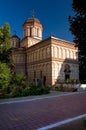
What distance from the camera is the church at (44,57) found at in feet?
94.8

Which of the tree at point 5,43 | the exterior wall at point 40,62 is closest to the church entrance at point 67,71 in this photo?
the exterior wall at point 40,62

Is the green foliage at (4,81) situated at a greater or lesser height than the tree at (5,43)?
lesser

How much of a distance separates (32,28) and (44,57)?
10.8 meters

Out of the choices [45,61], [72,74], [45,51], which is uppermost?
[45,51]

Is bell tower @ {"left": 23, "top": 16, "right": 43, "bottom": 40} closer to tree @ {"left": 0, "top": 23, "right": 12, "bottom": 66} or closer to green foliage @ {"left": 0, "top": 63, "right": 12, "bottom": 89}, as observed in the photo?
tree @ {"left": 0, "top": 23, "right": 12, "bottom": 66}

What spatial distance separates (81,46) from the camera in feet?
21.3

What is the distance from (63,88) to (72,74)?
300 inches

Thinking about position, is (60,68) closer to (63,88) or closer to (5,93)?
(63,88)

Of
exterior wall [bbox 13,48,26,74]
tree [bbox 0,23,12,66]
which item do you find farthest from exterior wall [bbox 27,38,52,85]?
tree [bbox 0,23,12,66]

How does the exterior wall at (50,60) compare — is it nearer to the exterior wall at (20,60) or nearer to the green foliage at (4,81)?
the exterior wall at (20,60)

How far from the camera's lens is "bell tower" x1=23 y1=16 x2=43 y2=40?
3828cm

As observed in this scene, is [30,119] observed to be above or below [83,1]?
below

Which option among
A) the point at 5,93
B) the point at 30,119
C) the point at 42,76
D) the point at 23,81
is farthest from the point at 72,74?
the point at 30,119

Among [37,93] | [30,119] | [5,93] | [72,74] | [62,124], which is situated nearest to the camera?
[62,124]
